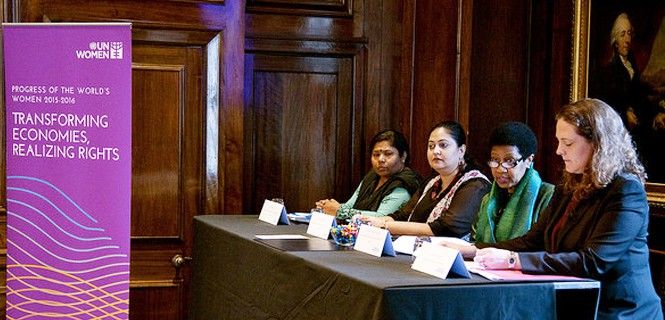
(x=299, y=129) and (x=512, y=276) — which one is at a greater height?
(x=299, y=129)

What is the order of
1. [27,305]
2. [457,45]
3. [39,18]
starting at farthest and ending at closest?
[457,45]
[39,18]
[27,305]

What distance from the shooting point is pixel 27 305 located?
4.35 metres

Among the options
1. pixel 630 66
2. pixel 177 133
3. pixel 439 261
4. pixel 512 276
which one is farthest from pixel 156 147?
pixel 512 276

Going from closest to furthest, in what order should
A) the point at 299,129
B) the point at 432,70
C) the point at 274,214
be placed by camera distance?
the point at 274,214
the point at 432,70
the point at 299,129

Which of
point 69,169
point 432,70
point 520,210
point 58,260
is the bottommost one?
point 58,260

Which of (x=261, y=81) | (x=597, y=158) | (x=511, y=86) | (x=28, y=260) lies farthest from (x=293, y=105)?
(x=597, y=158)

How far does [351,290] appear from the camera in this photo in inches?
123

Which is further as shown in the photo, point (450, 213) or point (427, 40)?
point (427, 40)

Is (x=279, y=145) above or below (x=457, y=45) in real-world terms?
below

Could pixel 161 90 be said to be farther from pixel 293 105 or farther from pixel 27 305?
pixel 27 305

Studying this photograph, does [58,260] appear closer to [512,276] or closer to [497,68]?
[512,276]

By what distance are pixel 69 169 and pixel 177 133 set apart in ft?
3.89

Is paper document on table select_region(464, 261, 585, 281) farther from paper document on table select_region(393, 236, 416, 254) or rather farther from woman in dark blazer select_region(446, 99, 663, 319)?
paper document on table select_region(393, 236, 416, 254)

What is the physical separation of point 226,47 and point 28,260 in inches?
63.6
